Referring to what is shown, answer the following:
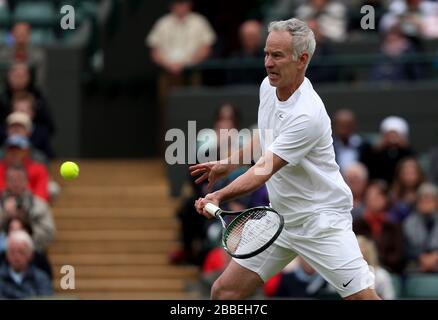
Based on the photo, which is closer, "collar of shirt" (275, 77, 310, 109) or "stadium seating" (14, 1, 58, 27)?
"collar of shirt" (275, 77, 310, 109)

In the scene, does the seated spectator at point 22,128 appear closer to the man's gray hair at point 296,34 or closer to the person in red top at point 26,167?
the person in red top at point 26,167

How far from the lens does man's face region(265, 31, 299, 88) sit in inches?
311

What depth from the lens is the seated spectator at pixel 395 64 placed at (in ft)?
46.7

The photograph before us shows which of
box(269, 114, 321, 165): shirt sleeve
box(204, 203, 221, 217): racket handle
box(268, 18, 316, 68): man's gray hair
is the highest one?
box(268, 18, 316, 68): man's gray hair

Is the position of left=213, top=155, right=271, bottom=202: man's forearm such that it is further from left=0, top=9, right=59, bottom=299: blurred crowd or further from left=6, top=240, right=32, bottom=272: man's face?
left=6, top=240, right=32, bottom=272: man's face

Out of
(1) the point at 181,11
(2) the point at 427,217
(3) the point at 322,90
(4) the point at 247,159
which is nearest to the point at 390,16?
(3) the point at 322,90

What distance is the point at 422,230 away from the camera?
1220 cm

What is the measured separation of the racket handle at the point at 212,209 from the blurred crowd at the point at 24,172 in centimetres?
352

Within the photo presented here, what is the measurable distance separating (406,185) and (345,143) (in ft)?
2.73

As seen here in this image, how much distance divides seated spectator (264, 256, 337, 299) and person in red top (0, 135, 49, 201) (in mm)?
2569

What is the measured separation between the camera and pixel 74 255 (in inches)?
526

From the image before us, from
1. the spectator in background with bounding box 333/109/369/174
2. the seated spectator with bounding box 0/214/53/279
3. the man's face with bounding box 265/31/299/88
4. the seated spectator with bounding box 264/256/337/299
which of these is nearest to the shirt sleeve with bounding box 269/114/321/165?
the man's face with bounding box 265/31/299/88

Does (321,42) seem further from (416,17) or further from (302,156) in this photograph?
(302,156)

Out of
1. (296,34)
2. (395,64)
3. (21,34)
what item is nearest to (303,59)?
(296,34)
